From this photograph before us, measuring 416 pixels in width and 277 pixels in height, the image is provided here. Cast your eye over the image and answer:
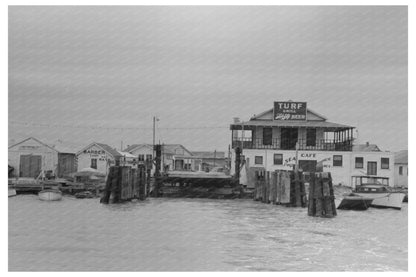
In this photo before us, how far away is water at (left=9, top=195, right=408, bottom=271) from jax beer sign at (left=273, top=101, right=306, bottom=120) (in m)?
14.5

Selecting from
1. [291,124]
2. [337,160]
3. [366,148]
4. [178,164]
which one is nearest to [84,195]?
[291,124]

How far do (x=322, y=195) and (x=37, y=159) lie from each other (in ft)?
73.9

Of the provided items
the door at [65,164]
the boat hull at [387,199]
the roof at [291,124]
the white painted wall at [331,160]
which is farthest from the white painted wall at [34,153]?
the boat hull at [387,199]

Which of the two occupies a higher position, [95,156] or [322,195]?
[95,156]

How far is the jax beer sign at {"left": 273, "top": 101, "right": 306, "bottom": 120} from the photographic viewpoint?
39562 millimetres

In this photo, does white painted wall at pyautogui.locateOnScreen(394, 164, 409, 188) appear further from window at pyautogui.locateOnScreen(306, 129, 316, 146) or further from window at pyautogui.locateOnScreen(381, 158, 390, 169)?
window at pyautogui.locateOnScreen(306, 129, 316, 146)

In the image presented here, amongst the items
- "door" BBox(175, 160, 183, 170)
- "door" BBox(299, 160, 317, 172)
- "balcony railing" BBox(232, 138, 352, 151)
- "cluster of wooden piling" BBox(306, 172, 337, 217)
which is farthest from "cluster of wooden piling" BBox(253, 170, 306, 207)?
"door" BBox(175, 160, 183, 170)

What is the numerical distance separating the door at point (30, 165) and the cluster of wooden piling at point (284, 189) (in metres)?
15.1

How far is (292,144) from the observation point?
40219 millimetres

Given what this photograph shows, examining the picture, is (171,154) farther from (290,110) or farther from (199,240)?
(199,240)

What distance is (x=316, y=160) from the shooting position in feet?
130

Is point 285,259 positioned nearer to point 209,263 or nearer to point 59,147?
point 209,263

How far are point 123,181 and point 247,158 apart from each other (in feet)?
40.3

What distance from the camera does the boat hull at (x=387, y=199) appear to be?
28.3 metres
